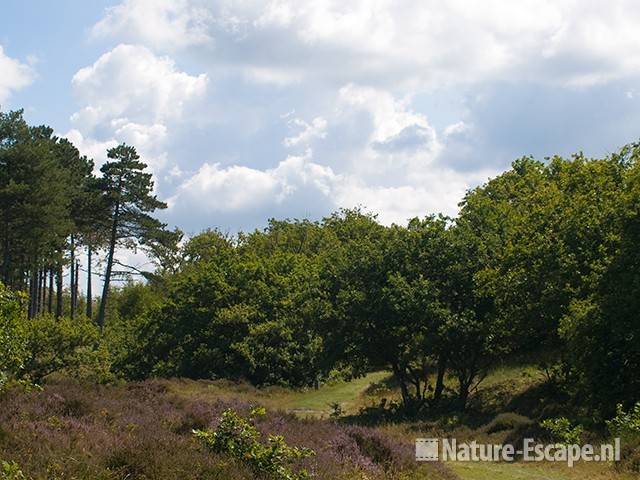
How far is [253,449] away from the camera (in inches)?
392

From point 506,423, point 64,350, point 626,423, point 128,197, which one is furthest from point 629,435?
point 128,197

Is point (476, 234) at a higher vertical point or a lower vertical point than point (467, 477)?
higher

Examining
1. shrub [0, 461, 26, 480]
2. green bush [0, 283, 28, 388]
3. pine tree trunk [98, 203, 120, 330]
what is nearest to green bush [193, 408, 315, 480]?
shrub [0, 461, 26, 480]

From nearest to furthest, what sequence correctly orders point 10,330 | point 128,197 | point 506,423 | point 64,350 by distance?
point 10,330
point 506,423
point 64,350
point 128,197

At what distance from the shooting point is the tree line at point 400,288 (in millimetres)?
22250

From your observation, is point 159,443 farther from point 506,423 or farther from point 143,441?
point 506,423

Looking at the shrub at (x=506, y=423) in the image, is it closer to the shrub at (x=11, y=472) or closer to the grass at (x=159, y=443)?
the grass at (x=159, y=443)

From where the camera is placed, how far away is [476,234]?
31.7 meters

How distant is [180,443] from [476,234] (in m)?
23.4

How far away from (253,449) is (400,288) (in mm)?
19143

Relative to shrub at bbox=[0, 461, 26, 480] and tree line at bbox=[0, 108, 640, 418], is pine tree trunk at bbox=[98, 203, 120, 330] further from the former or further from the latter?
shrub at bbox=[0, 461, 26, 480]

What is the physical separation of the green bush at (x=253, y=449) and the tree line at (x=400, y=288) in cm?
1325

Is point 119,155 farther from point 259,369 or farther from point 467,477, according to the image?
point 467,477

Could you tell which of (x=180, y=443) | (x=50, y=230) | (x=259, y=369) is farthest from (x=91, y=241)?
(x=180, y=443)
